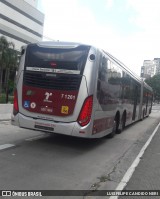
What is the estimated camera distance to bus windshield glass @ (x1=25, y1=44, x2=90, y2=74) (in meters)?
8.82

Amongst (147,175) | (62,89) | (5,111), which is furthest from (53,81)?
(5,111)

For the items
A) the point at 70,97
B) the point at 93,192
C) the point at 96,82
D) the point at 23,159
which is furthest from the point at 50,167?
the point at 96,82

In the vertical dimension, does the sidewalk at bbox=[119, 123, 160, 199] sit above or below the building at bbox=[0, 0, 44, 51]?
below

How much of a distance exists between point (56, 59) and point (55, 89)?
87 centimetres

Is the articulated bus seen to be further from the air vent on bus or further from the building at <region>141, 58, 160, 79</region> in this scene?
the building at <region>141, 58, 160, 79</region>

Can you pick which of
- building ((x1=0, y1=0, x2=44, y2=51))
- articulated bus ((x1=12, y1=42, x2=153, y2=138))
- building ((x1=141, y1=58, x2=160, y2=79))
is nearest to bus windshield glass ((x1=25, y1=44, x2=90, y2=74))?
articulated bus ((x1=12, y1=42, x2=153, y2=138))

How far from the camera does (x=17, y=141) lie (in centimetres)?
988

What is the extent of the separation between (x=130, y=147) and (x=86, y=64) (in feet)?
13.2

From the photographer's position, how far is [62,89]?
8867 millimetres

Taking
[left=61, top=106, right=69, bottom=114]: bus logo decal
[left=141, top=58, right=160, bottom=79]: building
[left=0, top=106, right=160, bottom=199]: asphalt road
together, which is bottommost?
[left=0, top=106, right=160, bottom=199]: asphalt road

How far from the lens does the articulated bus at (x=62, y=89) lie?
8656 millimetres

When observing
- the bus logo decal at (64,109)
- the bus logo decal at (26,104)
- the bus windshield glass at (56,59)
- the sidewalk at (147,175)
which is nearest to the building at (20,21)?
the bus windshield glass at (56,59)

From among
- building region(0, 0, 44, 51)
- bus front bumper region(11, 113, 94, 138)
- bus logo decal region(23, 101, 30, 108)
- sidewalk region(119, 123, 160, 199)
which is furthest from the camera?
building region(0, 0, 44, 51)

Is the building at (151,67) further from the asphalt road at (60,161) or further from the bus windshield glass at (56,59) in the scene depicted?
the bus windshield glass at (56,59)
